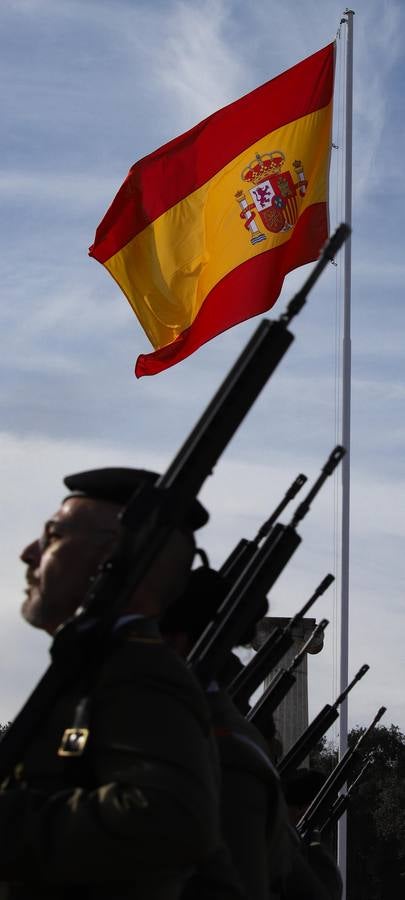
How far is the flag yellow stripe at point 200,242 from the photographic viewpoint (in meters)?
12.8

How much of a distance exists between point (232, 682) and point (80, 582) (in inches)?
142

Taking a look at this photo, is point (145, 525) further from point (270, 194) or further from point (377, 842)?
point (377, 842)

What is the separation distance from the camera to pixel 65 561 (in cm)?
328

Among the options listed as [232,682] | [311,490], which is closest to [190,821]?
[311,490]

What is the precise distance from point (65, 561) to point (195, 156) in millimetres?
10638

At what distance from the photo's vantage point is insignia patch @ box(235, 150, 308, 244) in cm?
1279

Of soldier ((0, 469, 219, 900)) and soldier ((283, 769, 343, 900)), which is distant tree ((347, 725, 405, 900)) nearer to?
soldier ((283, 769, 343, 900))

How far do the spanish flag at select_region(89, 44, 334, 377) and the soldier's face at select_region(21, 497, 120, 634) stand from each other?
9.23 meters

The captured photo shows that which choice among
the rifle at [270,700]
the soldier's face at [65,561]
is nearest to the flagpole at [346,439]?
the rifle at [270,700]

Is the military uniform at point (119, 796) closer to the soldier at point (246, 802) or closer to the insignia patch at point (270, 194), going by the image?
the soldier at point (246, 802)

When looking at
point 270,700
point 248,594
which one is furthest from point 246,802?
point 270,700

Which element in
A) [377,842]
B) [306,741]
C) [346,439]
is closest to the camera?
[306,741]

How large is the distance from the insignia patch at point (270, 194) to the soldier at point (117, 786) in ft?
Result: 32.7

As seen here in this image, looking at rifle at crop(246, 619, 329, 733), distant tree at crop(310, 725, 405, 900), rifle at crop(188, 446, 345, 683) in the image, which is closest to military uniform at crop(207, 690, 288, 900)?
rifle at crop(188, 446, 345, 683)
